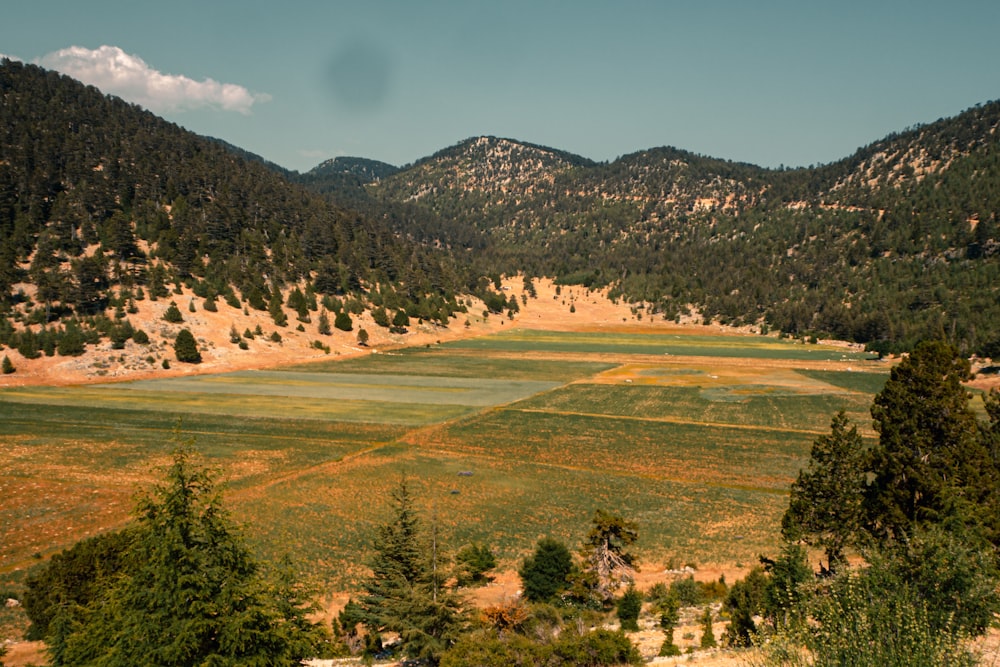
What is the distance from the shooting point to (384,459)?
180 feet

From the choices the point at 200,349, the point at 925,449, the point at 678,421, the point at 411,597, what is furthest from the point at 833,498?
the point at 200,349

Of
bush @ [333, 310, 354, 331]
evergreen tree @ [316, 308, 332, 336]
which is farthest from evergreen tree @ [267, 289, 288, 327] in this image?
bush @ [333, 310, 354, 331]

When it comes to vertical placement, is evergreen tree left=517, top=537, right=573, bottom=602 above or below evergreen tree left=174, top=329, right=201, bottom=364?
below

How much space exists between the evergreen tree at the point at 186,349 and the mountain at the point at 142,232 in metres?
11.5


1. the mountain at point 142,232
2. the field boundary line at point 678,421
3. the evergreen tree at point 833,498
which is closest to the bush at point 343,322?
the mountain at point 142,232

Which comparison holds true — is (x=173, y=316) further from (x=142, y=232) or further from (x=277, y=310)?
(x=142, y=232)

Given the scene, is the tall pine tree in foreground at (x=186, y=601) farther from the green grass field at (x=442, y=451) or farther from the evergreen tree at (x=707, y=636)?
the evergreen tree at (x=707, y=636)

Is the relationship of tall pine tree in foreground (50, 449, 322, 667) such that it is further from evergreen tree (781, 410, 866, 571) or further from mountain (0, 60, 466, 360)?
mountain (0, 60, 466, 360)

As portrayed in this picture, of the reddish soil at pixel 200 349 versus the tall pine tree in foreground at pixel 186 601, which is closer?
the tall pine tree in foreground at pixel 186 601

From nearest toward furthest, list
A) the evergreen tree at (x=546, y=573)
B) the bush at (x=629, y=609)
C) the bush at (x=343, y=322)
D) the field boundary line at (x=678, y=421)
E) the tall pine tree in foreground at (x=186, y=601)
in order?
the tall pine tree in foreground at (x=186, y=601), the bush at (x=629, y=609), the evergreen tree at (x=546, y=573), the field boundary line at (x=678, y=421), the bush at (x=343, y=322)

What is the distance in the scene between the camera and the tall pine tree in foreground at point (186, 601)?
12469 millimetres

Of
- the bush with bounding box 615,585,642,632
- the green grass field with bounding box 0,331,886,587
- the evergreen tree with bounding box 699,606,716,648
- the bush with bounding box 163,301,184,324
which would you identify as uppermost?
the bush with bounding box 163,301,184,324

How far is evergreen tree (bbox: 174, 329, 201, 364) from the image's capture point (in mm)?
103812

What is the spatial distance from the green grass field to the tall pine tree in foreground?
0.94 m
